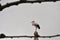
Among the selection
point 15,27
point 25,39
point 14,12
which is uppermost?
point 14,12

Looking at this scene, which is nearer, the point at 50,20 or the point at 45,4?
the point at 45,4

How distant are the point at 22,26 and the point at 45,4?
0.28 metres

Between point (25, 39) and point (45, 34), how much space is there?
6.8 inches

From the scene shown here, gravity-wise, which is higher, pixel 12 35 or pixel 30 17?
pixel 30 17

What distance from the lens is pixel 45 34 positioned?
1.12 meters

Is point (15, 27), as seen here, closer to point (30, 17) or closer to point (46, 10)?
point (30, 17)

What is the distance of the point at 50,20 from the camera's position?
1181 millimetres

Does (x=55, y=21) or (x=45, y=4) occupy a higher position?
(x=45, y=4)

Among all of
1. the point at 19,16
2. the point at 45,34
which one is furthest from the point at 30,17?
the point at 45,34

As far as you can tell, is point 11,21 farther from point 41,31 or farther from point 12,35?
point 41,31

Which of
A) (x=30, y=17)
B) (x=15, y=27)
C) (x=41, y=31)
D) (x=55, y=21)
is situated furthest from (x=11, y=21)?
(x=55, y=21)

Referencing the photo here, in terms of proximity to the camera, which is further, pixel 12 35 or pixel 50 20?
pixel 50 20

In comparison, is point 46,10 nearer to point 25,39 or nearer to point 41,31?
point 41,31

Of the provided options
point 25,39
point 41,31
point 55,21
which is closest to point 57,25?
point 55,21
